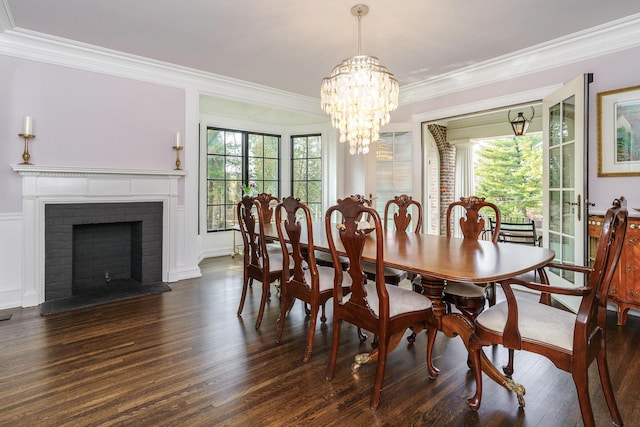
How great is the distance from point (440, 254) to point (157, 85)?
3.77 meters

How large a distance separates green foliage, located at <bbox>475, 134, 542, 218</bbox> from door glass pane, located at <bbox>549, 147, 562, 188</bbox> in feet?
20.0

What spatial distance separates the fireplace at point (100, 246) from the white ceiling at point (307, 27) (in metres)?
1.72

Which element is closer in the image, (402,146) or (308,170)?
(402,146)

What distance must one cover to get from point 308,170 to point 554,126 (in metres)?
4.08

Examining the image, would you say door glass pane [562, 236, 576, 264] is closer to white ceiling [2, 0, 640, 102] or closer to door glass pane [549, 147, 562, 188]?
door glass pane [549, 147, 562, 188]

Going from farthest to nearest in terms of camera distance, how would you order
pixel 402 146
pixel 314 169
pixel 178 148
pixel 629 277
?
pixel 314 169, pixel 402 146, pixel 178 148, pixel 629 277

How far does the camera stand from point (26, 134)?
3277 mm

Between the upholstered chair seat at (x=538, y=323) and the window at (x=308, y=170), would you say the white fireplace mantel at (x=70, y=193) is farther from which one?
the upholstered chair seat at (x=538, y=323)

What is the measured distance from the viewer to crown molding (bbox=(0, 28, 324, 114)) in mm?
3314

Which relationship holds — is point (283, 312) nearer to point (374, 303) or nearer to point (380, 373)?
point (374, 303)

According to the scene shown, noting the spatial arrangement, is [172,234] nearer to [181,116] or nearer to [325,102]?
[181,116]

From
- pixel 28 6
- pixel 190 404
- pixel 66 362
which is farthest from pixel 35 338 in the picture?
pixel 28 6

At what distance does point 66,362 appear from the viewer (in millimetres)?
2221

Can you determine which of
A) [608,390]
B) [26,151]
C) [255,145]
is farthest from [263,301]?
[255,145]
